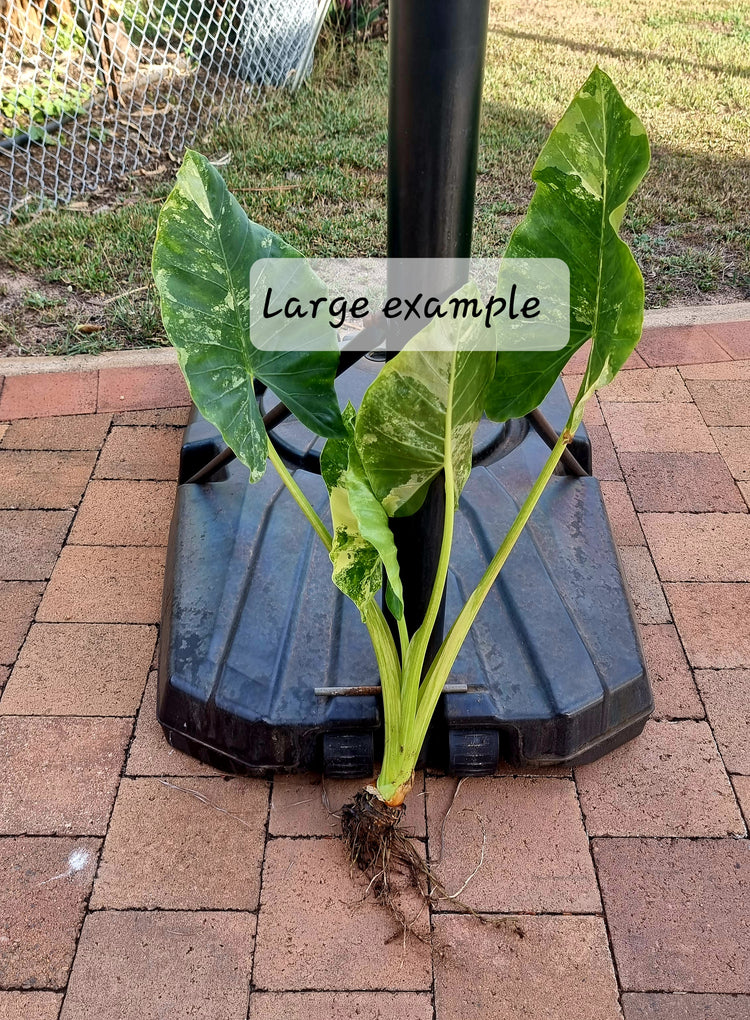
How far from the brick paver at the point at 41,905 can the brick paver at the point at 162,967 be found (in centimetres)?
3

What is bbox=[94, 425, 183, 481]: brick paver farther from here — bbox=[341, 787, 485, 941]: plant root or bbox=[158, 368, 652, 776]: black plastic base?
bbox=[341, 787, 485, 941]: plant root

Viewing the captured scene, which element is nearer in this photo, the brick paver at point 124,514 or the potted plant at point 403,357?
the potted plant at point 403,357

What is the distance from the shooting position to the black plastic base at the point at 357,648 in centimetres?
146

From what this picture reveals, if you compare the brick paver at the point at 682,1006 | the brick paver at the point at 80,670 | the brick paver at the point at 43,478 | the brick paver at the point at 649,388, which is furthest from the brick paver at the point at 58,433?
the brick paver at the point at 682,1006

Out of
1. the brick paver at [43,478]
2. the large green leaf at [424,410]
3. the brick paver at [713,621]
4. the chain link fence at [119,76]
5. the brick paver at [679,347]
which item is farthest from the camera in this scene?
the chain link fence at [119,76]

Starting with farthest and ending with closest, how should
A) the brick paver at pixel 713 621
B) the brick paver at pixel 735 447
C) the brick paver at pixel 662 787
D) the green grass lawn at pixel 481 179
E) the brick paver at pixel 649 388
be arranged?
the green grass lawn at pixel 481 179, the brick paver at pixel 649 388, the brick paver at pixel 735 447, the brick paver at pixel 713 621, the brick paver at pixel 662 787

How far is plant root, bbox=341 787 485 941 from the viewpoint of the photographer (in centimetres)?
137

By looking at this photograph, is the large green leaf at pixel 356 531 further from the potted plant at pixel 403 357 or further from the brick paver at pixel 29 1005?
the brick paver at pixel 29 1005

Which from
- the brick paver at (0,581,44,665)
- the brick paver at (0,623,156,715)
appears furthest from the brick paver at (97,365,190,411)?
the brick paver at (0,623,156,715)

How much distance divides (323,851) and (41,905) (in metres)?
0.44

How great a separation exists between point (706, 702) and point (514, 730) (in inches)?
18.3

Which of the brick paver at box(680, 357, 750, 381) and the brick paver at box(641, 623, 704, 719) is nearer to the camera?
the brick paver at box(641, 623, 704, 719)

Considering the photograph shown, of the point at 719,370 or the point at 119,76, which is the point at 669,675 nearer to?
the point at 719,370

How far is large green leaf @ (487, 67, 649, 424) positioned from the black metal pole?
12 cm
